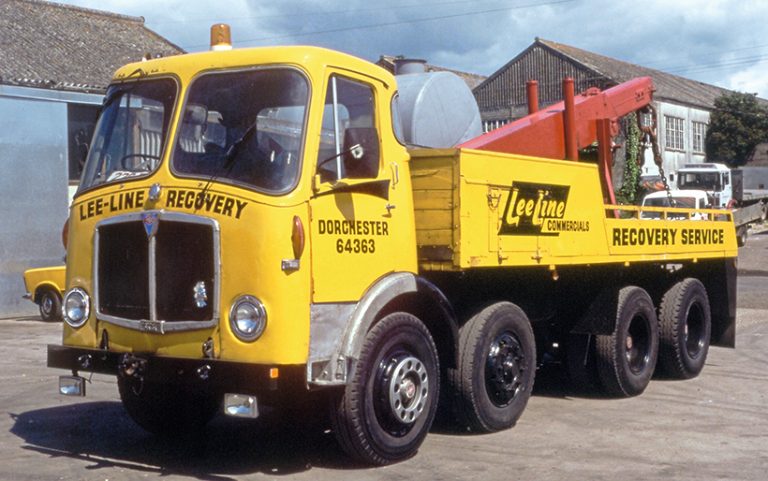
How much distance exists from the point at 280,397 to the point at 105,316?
1.38 meters

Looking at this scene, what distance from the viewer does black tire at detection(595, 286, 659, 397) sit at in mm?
10141

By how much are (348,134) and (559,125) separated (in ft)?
13.2

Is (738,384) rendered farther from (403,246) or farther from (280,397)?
(280,397)

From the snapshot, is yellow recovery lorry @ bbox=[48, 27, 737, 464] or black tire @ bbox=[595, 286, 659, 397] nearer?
yellow recovery lorry @ bbox=[48, 27, 737, 464]

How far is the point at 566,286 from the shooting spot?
984 cm

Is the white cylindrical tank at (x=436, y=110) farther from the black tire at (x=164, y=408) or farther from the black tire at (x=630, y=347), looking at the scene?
the black tire at (x=164, y=408)

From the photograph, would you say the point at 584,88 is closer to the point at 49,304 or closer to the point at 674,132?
the point at 674,132

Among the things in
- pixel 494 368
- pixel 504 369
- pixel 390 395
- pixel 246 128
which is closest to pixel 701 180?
pixel 504 369

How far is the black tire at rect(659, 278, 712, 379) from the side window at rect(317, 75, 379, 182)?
208 inches

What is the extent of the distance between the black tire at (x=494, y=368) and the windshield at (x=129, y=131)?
268 cm

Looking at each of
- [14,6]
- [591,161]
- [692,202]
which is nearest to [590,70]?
[692,202]

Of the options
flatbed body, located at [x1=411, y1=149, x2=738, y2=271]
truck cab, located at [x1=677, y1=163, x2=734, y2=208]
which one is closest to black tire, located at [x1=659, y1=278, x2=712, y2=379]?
flatbed body, located at [x1=411, y1=149, x2=738, y2=271]

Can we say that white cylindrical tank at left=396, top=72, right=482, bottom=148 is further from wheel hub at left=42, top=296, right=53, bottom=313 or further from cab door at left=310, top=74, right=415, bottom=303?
wheel hub at left=42, top=296, right=53, bottom=313

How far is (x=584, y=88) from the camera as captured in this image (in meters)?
55.5
